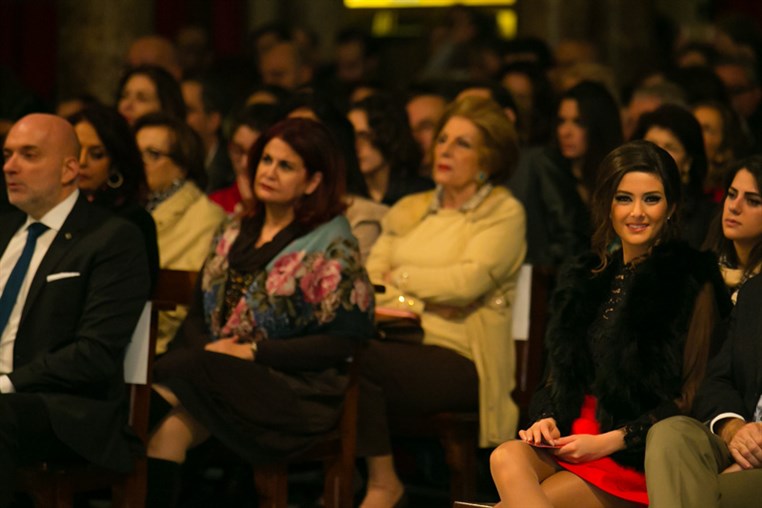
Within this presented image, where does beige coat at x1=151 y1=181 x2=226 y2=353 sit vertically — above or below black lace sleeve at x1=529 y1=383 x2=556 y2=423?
above

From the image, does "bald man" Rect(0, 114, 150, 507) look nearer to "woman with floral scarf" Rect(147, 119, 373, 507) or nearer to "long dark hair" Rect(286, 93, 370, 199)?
"woman with floral scarf" Rect(147, 119, 373, 507)

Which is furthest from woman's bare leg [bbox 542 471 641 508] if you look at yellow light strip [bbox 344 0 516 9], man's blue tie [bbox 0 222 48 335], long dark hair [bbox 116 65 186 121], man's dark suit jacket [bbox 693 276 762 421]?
yellow light strip [bbox 344 0 516 9]

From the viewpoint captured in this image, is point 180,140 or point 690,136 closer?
point 690,136

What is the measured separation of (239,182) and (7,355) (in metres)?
2.10

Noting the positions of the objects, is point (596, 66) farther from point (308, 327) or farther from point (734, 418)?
point (734, 418)

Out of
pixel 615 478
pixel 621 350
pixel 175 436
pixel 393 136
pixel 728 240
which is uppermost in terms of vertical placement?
pixel 393 136

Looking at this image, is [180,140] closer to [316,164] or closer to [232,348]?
[316,164]

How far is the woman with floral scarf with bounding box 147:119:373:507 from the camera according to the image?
5.88 meters

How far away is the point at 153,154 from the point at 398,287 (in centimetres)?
130

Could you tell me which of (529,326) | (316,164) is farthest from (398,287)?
(316,164)

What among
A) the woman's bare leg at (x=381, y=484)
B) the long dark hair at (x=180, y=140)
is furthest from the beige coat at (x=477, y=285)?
the long dark hair at (x=180, y=140)

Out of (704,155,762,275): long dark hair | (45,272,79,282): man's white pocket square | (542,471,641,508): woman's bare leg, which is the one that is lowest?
(542,471,641,508): woman's bare leg

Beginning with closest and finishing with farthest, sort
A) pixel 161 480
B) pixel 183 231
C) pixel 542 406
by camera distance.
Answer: pixel 542 406, pixel 161 480, pixel 183 231

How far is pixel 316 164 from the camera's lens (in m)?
6.27
